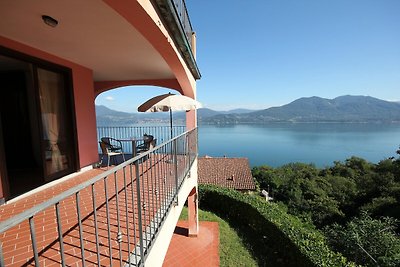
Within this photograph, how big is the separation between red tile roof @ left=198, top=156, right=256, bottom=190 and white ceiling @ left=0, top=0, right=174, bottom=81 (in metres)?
19.7

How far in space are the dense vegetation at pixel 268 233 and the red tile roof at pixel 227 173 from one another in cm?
1051

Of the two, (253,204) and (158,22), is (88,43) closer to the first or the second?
(158,22)

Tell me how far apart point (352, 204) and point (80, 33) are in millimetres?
36379

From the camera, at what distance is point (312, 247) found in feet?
26.3

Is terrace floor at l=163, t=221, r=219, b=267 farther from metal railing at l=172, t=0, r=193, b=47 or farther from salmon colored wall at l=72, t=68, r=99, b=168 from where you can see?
metal railing at l=172, t=0, r=193, b=47

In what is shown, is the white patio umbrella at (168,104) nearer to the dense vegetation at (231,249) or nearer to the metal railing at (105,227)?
the metal railing at (105,227)

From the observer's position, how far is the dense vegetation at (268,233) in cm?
780

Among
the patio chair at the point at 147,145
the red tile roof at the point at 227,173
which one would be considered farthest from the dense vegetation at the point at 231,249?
the red tile roof at the point at 227,173

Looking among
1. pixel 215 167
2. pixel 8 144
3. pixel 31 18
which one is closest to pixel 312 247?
pixel 31 18

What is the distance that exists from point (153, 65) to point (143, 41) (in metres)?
2.08

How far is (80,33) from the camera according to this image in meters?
3.98

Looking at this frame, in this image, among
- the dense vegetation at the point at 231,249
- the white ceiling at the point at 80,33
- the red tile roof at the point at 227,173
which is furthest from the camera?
the red tile roof at the point at 227,173

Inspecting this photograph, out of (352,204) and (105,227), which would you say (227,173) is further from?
(105,227)

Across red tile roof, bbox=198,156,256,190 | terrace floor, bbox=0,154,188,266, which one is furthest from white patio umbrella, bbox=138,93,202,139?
red tile roof, bbox=198,156,256,190
